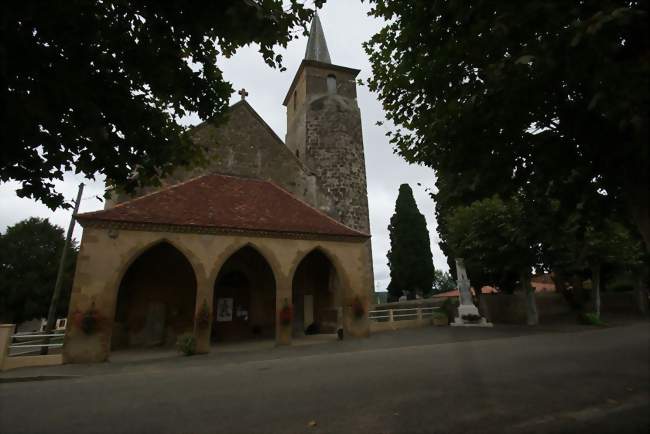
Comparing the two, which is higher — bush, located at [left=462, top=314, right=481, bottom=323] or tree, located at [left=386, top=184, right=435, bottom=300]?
tree, located at [left=386, top=184, right=435, bottom=300]

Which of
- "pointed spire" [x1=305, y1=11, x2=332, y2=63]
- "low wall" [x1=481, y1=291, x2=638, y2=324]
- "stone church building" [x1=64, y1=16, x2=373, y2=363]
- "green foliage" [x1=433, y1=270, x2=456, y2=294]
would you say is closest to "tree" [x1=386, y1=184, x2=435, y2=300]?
"low wall" [x1=481, y1=291, x2=638, y2=324]

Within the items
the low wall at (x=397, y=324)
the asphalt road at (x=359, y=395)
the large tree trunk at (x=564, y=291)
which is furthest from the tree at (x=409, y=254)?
the asphalt road at (x=359, y=395)

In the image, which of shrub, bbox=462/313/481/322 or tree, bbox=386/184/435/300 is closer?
shrub, bbox=462/313/481/322

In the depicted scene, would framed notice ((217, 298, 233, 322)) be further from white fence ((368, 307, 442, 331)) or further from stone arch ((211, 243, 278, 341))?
white fence ((368, 307, 442, 331))

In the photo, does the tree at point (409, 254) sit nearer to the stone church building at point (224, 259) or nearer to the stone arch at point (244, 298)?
the stone church building at point (224, 259)

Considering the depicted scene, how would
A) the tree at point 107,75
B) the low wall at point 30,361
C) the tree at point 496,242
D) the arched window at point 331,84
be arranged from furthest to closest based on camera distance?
the arched window at point 331,84
the tree at point 496,242
the low wall at point 30,361
the tree at point 107,75

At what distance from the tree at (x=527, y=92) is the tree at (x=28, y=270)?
101ft

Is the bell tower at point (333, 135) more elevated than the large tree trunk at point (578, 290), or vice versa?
the bell tower at point (333, 135)

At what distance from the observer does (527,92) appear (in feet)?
12.5

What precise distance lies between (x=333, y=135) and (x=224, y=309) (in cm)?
1323

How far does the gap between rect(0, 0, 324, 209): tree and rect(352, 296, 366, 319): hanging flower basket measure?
10.2 metres

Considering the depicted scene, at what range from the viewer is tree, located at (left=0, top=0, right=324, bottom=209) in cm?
341

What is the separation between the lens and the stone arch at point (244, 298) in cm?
1486

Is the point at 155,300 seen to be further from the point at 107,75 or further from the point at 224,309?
the point at 107,75
